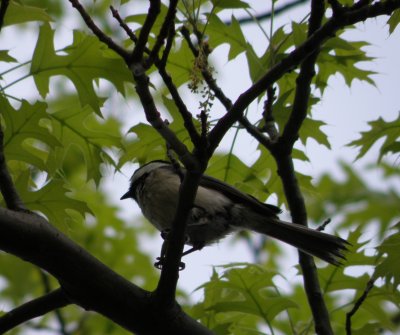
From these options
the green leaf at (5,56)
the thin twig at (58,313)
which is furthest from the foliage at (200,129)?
the thin twig at (58,313)

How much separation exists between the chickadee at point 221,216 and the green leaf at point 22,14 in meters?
1.49

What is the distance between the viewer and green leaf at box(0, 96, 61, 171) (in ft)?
12.6

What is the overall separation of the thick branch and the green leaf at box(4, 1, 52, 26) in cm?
153

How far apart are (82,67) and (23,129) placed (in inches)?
19.3

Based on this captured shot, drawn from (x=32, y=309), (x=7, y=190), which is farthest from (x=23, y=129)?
(x=32, y=309)

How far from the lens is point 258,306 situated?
4.44 m

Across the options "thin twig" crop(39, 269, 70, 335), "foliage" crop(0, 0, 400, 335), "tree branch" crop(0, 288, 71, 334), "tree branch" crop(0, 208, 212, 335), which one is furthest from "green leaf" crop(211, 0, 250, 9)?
"thin twig" crop(39, 269, 70, 335)

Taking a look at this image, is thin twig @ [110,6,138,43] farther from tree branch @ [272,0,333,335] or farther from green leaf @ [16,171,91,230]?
green leaf @ [16,171,91,230]

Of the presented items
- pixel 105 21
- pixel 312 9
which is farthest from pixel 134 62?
pixel 105 21

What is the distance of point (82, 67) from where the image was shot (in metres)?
4.01

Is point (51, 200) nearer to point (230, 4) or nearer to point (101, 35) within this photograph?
point (101, 35)

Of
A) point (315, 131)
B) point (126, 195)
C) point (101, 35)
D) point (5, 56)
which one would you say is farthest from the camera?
point (126, 195)

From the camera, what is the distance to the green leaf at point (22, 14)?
152 inches

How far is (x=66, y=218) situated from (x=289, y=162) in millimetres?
1364
